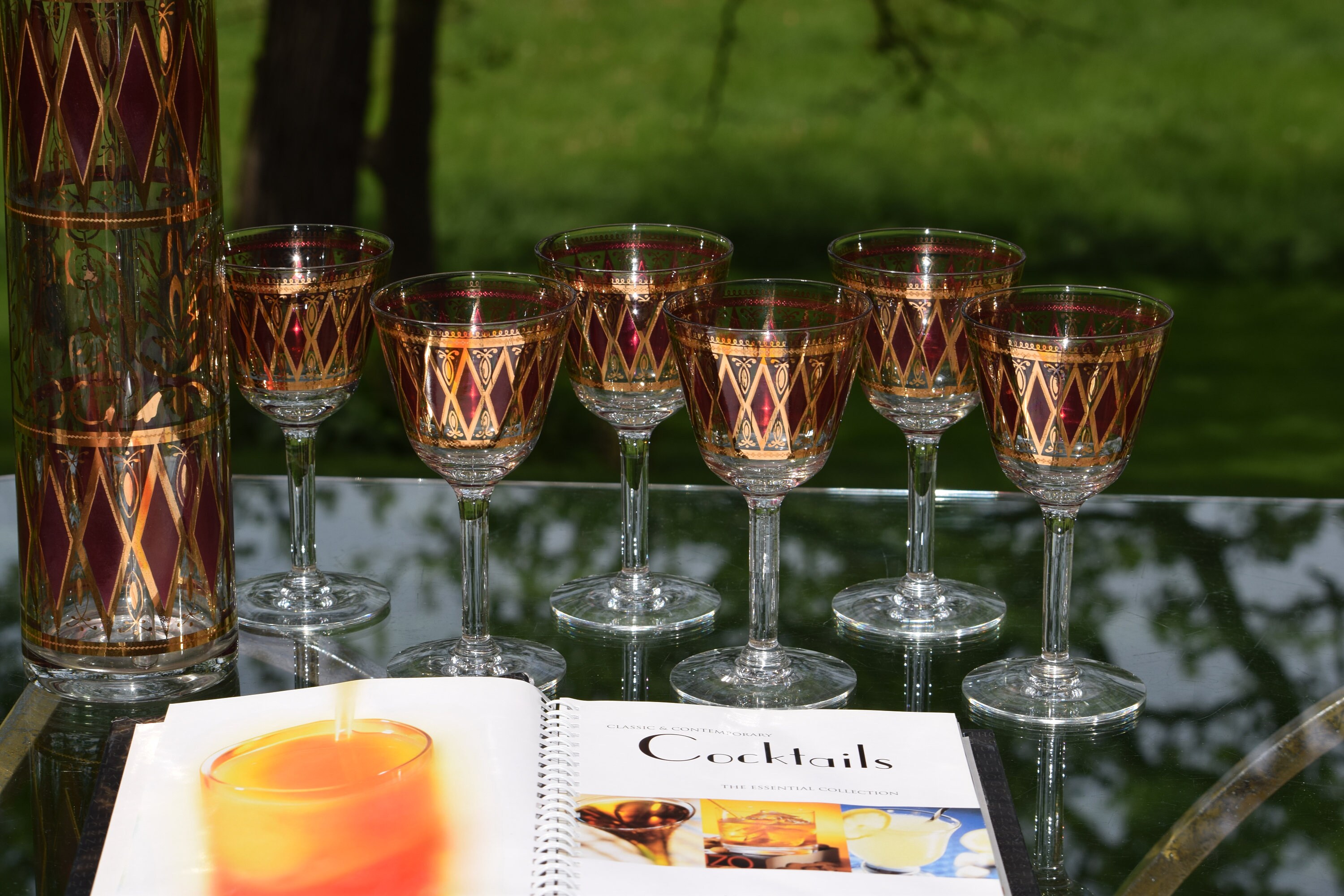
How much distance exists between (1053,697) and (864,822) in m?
0.29

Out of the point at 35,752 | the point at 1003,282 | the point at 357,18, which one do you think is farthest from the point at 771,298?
the point at 357,18

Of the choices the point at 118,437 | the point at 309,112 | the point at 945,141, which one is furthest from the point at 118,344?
the point at 945,141

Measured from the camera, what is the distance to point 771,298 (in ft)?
Answer: 3.71

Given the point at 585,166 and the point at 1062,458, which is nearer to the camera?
the point at 1062,458

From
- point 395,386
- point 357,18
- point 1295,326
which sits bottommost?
point 1295,326

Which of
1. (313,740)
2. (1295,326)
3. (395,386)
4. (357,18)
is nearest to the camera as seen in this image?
(313,740)

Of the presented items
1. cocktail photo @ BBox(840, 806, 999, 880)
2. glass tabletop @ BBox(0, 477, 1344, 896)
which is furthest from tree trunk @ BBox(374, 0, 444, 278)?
cocktail photo @ BBox(840, 806, 999, 880)

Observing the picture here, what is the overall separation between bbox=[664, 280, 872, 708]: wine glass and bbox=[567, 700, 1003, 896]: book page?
10 cm

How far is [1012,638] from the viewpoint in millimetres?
1283

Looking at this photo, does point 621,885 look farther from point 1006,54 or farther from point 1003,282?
point 1006,54

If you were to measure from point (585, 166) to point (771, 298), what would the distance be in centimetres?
392

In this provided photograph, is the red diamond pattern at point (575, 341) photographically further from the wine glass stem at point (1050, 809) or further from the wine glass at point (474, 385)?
the wine glass stem at point (1050, 809)

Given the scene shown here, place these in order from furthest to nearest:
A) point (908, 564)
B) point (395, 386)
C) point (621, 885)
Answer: point (908, 564), point (395, 386), point (621, 885)

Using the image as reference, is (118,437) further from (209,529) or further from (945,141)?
(945,141)
